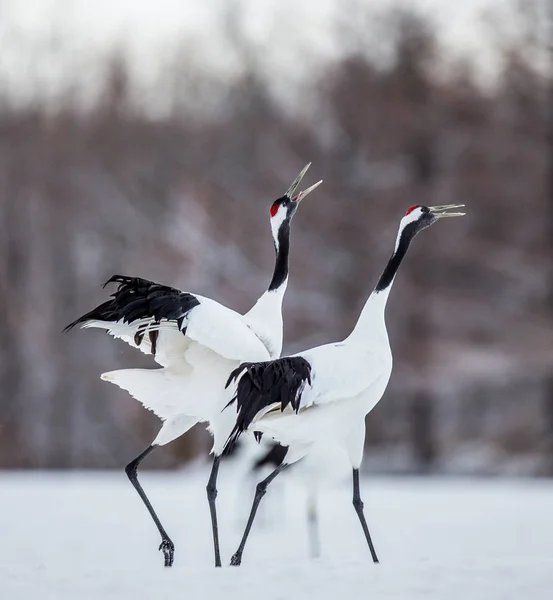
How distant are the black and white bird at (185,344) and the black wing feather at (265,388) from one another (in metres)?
0.33

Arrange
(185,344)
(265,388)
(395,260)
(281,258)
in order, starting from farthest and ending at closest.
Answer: (281,258), (395,260), (185,344), (265,388)

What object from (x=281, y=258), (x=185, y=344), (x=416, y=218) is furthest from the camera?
(x=281, y=258)

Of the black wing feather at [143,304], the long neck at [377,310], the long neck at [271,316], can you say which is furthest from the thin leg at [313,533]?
the black wing feather at [143,304]

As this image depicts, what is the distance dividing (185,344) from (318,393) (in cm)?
94

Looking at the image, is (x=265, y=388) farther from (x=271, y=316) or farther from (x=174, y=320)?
(x=271, y=316)

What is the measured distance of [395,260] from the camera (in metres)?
6.79

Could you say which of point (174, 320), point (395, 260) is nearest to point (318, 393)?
point (174, 320)

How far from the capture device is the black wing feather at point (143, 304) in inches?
249

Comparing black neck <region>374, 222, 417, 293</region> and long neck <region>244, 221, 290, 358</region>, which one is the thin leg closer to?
long neck <region>244, 221, 290, 358</region>

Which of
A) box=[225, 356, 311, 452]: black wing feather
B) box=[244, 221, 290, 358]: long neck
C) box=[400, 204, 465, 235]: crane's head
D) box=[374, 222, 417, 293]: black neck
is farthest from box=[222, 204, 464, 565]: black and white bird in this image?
box=[400, 204, 465, 235]: crane's head

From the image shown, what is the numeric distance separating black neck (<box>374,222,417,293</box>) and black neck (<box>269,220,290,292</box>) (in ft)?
1.87

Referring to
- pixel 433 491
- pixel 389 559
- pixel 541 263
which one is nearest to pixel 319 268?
pixel 541 263

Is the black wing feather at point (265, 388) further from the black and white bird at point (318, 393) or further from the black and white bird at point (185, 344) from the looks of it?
the black and white bird at point (185, 344)

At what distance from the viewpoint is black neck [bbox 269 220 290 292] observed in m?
7.03
